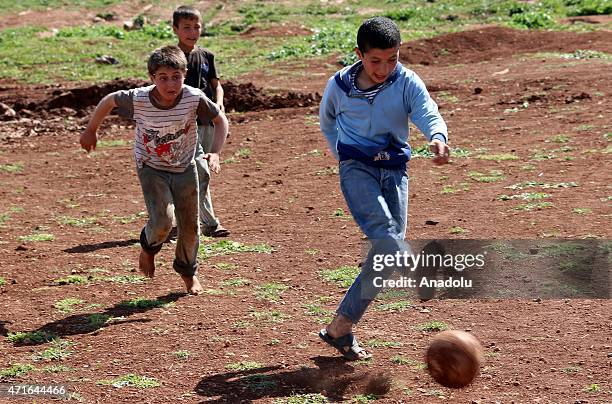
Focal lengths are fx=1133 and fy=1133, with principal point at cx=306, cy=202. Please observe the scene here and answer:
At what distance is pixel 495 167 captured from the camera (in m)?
12.5

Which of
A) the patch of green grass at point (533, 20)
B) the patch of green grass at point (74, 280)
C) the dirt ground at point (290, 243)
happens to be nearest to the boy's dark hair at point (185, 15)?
the dirt ground at point (290, 243)

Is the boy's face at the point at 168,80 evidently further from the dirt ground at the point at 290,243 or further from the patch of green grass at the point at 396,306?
the patch of green grass at the point at 396,306

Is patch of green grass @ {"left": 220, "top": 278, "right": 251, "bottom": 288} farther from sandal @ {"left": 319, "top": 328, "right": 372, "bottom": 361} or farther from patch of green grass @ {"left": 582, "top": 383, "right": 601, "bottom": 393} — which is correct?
patch of green grass @ {"left": 582, "top": 383, "right": 601, "bottom": 393}

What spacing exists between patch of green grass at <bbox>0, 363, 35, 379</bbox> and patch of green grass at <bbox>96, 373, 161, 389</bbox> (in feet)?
1.55

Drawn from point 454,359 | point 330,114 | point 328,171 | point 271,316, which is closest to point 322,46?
point 328,171

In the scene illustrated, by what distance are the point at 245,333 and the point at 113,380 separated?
109cm

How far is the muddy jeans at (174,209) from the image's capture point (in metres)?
7.96

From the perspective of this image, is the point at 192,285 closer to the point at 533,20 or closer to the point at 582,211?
the point at 582,211

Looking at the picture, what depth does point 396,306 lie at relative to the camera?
7750 millimetres

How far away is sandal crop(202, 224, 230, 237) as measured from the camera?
10242 mm

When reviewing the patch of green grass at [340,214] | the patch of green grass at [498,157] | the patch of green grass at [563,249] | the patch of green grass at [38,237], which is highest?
the patch of green grass at [563,249]

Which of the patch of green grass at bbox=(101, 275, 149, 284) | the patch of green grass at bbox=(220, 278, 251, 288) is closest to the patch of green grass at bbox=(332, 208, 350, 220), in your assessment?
the patch of green grass at bbox=(220, 278, 251, 288)

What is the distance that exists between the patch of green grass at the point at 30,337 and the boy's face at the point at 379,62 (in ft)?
8.95

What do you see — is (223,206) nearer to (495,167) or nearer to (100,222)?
(100,222)
